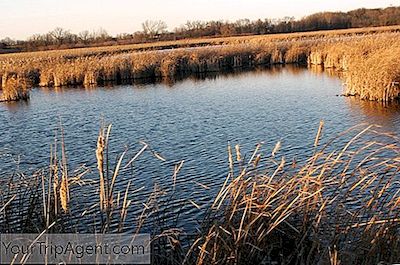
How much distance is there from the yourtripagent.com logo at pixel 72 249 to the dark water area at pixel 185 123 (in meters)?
0.78

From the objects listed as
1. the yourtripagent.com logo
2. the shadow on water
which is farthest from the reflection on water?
the yourtripagent.com logo

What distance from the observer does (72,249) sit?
3.38 m

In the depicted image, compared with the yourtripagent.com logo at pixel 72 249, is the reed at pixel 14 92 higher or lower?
lower

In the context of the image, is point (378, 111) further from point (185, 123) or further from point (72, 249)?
point (72, 249)

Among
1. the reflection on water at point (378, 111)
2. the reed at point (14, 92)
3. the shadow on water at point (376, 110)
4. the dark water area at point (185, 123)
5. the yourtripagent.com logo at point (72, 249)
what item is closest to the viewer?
the yourtripagent.com logo at point (72, 249)

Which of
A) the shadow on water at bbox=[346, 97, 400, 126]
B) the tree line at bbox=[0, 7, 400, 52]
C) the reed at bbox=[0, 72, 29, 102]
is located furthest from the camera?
the tree line at bbox=[0, 7, 400, 52]

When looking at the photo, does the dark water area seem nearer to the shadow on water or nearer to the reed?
the shadow on water

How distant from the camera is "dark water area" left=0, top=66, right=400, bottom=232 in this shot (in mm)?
8273

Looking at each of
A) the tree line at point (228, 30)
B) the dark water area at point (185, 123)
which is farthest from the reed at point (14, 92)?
the tree line at point (228, 30)

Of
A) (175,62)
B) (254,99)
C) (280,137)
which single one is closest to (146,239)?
(280,137)

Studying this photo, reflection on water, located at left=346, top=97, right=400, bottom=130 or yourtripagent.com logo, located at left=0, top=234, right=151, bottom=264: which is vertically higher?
yourtripagent.com logo, located at left=0, top=234, right=151, bottom=264

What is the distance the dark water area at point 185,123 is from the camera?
8.27 meters

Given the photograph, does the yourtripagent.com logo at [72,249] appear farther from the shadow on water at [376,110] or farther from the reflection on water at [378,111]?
the shadow on water at [376,110]

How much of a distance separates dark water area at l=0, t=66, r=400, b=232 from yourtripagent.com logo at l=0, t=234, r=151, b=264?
30.6 inches
